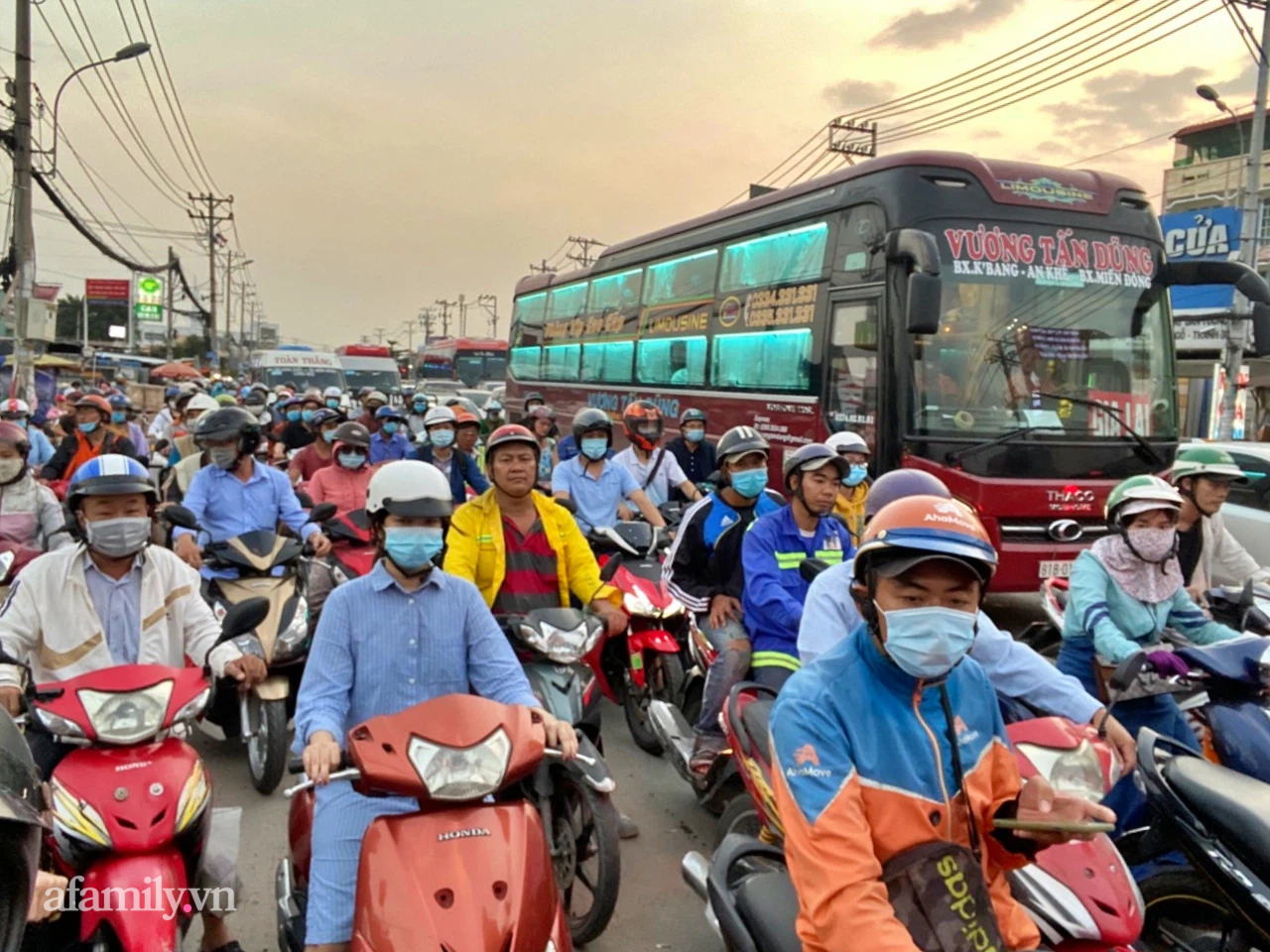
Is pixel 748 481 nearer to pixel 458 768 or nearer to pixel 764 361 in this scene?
pixel 458 768

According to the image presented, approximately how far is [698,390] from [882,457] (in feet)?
11.2

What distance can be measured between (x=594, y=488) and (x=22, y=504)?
11.2ft

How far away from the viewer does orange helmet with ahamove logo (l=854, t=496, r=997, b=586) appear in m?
1.81

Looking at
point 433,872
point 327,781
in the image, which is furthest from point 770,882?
point 327,781

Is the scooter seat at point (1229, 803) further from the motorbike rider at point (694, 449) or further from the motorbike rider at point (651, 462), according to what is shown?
the motorbike rider at point (694, 449)

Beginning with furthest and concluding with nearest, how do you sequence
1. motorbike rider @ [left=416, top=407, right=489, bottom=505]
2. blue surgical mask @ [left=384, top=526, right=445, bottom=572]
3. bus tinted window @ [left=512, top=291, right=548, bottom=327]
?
bus tinted window @ [left=512, top=291, right=548, bottom=327] → motorbike rider @ [left=416, top=407, right=489, bottom=505] → blue surgical mask @ [left=384, top=526, right=445, bottom=572]

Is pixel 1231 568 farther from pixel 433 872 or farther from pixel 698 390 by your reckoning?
pixel 698 390

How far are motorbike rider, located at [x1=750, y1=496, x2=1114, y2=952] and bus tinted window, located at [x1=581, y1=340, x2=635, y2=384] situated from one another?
10.5m

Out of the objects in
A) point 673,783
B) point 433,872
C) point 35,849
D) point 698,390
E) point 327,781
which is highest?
point 698,390

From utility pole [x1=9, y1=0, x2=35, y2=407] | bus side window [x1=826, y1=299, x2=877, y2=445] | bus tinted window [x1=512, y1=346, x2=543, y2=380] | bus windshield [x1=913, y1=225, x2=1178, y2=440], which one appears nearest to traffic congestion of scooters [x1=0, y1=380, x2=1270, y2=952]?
bus windshield [x1=913, y1=225, x2=1178, y2=440]

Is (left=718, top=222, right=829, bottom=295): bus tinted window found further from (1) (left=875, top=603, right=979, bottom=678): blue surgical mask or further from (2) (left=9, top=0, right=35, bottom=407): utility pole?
(2) (left=9, top=0, right=35, bottom=407): utility pole

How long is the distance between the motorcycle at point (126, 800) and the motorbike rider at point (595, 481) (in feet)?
12.5

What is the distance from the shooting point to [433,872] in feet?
7.40

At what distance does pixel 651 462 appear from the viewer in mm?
7824
